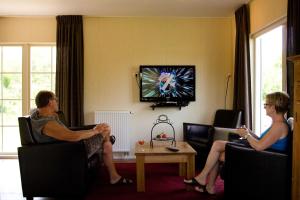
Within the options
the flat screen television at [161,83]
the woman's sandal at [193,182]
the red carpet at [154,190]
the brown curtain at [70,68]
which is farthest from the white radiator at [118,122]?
the woman's sandal at [193,182]

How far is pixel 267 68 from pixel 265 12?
768mm

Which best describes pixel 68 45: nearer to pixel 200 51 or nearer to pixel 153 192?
pixel 200 51

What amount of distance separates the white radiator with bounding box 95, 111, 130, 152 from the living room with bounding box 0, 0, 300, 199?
13 cm

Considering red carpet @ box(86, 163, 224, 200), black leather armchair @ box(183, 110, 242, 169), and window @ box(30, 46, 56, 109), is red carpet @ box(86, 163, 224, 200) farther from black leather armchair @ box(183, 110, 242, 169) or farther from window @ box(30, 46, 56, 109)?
window @ box(30, 46, 56, 109)

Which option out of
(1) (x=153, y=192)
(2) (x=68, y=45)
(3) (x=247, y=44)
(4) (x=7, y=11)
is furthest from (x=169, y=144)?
(4) (x=7, y=11)

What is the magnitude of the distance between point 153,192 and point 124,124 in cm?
192

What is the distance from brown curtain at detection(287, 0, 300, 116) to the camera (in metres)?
2.88

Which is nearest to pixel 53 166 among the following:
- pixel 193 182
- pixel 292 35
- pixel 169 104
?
pixel 193 182

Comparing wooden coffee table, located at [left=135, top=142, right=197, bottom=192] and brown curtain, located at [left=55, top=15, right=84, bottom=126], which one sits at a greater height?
brown curtain, located at [left=55, top=15, right=84, bottom=126]

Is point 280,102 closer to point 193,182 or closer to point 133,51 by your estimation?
point 193,182

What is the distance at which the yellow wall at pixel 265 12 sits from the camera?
3.46 metres

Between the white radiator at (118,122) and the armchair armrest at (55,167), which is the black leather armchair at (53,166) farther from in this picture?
the white radiator at (118,122)

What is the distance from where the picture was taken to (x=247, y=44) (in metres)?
4.36

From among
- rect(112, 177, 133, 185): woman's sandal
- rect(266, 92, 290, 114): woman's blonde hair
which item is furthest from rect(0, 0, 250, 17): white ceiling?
rect(112, 177, 133, 185): woman's sandal
